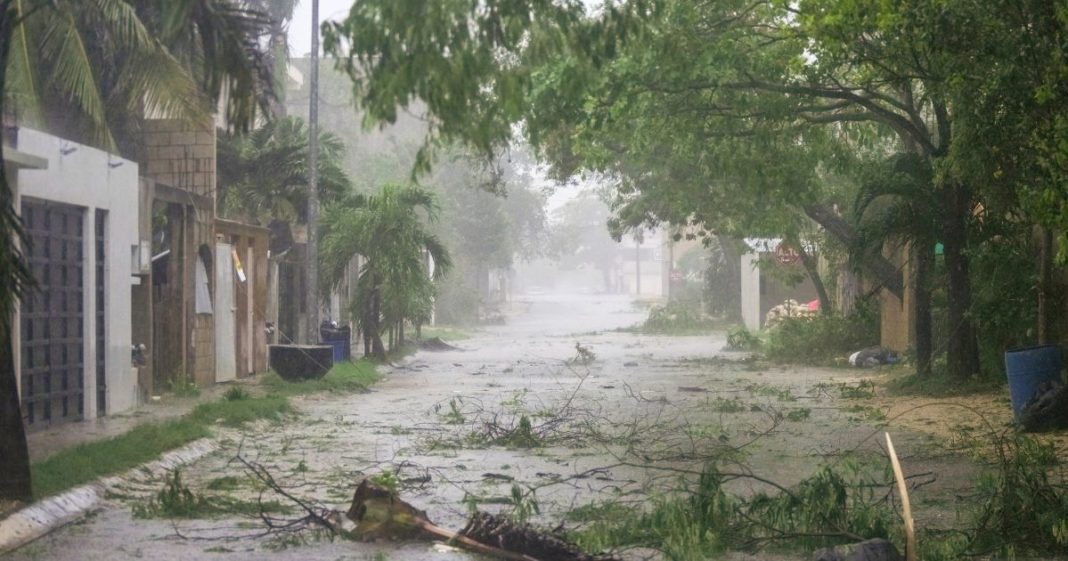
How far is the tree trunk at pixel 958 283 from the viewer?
20.6 meters

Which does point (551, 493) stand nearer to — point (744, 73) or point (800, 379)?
point (744, 73)

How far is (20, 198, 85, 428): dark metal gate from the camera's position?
15.1m

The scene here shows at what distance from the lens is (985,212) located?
65.8 ft

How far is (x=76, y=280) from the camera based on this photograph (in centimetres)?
1669

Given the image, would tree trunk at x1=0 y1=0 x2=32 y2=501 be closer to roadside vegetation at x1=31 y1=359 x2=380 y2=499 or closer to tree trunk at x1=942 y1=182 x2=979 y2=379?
roadside vegetation at x1=31 y1=359 x2=380 y2=499

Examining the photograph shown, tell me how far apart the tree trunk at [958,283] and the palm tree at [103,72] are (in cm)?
1120

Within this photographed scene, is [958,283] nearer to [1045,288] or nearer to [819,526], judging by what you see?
[1045,288]

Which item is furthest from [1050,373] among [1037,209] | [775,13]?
[775,13]

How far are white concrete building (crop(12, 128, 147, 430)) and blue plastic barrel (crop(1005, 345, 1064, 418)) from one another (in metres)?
10.8

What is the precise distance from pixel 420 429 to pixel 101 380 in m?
4.23

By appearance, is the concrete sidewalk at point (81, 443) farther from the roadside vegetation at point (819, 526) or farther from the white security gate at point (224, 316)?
the roadside vegetation at point (819, 526)

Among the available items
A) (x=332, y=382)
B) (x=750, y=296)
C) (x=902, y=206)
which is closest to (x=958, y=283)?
(x=902, y=206)

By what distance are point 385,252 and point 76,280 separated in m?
14.1

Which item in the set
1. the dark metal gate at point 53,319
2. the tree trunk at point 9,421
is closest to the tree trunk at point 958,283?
the dark metal gate at point 53,319
